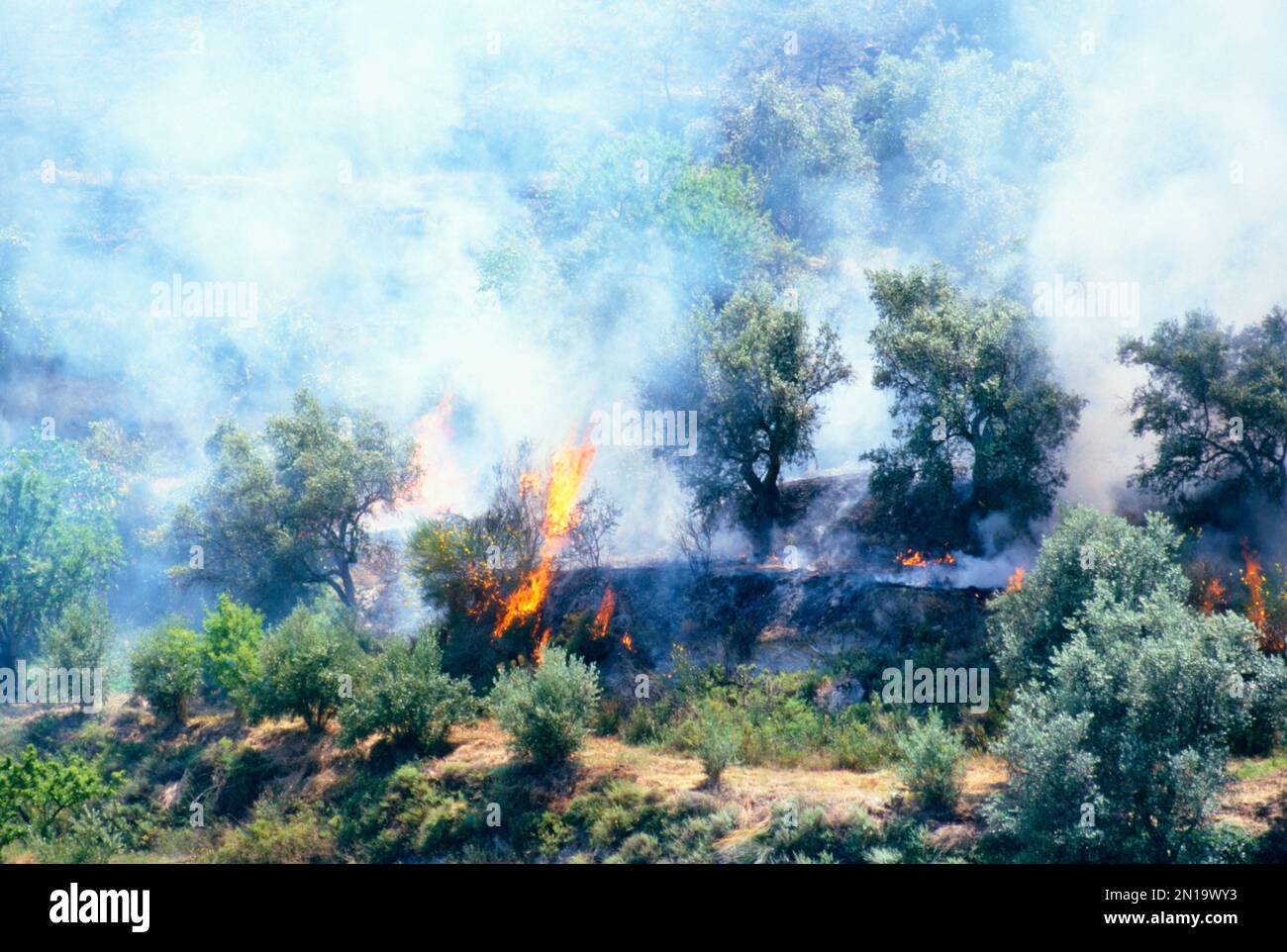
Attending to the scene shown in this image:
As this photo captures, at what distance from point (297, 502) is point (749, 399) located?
14.5 meters

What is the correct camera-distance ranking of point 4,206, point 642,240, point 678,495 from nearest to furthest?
1. point 678,495
2. point 642,240
3. point 4,206

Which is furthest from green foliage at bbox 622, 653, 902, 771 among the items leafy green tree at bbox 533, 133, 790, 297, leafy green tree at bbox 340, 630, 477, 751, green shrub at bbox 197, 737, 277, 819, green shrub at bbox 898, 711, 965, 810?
leafy green tree at bbox 533, 133, 790, 297

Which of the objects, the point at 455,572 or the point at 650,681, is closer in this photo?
the point at 650,681

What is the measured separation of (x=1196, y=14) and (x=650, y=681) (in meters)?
52.3

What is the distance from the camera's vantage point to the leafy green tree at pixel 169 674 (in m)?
34.1

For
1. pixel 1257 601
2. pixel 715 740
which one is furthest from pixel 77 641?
pixel 1257 601

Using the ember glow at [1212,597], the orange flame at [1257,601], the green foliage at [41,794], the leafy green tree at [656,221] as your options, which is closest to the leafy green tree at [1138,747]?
the orange flame at [1257,601]

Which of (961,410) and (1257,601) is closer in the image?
(1257,601)

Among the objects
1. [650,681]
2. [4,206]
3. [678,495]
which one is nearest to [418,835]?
[650,681]

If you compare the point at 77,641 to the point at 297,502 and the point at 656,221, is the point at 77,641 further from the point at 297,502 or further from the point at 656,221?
the point at 656,221

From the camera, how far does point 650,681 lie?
105 ft

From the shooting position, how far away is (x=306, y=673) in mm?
31297

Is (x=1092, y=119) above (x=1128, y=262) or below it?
above

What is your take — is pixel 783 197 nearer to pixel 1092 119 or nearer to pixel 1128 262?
pixel 1092 119
